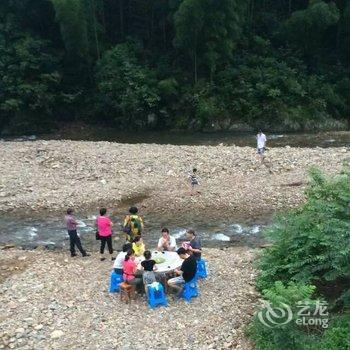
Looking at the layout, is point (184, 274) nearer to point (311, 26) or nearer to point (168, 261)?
point (168, 261)

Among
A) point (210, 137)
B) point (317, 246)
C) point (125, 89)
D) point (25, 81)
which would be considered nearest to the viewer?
point (317, 246)

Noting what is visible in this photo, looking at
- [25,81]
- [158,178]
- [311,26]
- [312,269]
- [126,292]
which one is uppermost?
[311,26]

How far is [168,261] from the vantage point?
11.8 meters

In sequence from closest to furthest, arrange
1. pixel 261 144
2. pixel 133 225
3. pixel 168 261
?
pixel 168 261 → pixel 133 225 → pixel 261 144

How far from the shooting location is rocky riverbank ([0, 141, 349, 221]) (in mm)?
19297

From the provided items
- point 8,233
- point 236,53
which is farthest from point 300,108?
point 8,233

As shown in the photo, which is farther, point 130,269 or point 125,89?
point 125,89

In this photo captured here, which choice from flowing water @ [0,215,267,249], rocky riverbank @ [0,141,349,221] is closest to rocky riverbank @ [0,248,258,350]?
flowing water @ [0,215,267,249]

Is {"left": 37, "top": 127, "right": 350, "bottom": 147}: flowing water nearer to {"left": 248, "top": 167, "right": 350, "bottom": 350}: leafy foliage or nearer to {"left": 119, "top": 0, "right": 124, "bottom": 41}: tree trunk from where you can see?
{"left": 119, "top": 0, "right": 124, "bottom": 41}: tree trunk

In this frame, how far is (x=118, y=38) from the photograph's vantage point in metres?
41.2

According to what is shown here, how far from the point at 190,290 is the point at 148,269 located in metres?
1.14

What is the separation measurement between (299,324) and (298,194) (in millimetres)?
10829

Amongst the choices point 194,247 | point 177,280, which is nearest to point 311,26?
point 194,247

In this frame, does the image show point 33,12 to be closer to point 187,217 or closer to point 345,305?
point 187,217
